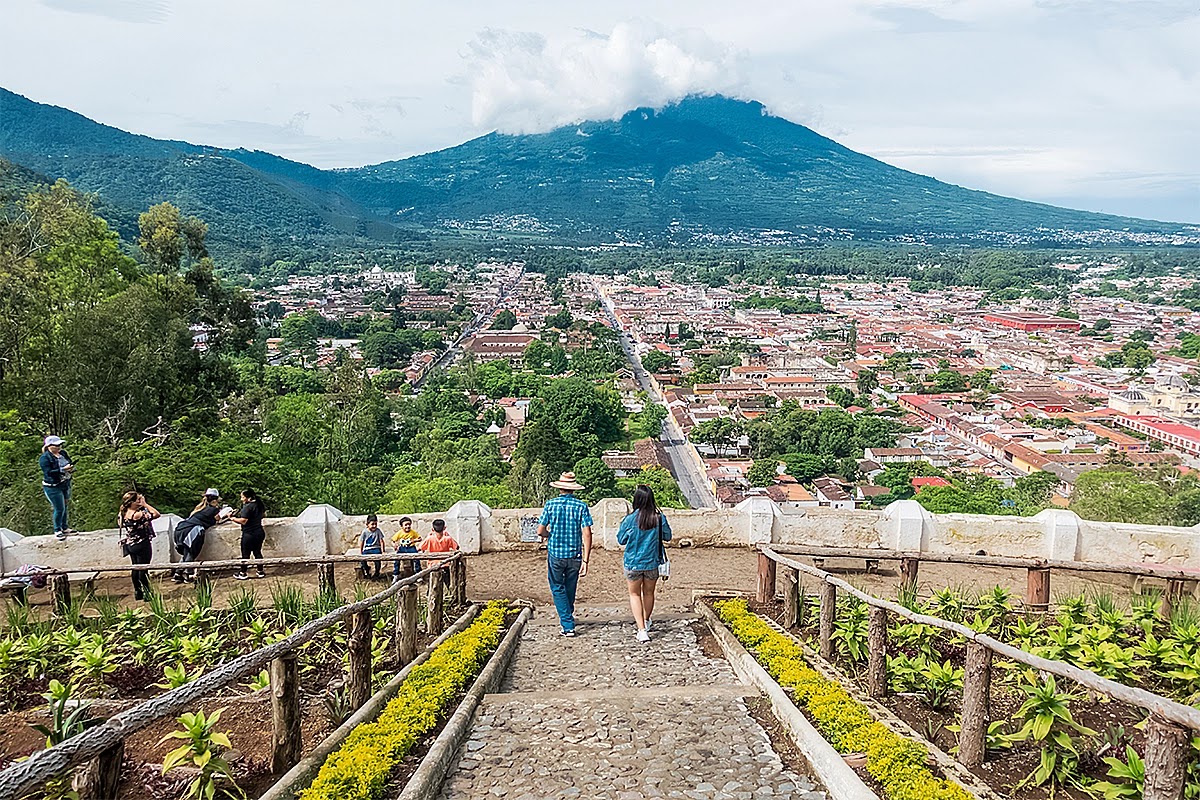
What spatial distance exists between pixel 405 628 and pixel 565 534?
46.1 inches

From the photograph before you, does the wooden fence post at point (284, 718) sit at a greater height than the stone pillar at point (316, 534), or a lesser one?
greater

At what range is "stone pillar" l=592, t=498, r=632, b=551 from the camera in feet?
25.8

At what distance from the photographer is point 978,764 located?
311cm

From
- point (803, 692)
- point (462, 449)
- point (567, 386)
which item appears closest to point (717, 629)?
point (803, 692)

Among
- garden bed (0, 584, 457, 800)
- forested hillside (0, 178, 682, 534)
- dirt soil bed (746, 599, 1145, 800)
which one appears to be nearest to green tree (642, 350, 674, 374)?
forested hillside (0, 178, 682, 534)

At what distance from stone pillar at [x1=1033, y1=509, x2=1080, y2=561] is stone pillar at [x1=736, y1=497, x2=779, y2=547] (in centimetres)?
228

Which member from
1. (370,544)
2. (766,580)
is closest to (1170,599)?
(766,580)

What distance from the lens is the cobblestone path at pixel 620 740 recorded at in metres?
3.09

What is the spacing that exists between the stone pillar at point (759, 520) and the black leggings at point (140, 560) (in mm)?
4964

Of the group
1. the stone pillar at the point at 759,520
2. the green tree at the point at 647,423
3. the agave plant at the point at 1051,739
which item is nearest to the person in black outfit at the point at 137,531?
the stone pillar at the point at 759,520

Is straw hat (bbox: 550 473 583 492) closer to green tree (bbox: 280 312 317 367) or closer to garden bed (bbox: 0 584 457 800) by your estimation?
garden bed (bbox: 0 584 457 800)

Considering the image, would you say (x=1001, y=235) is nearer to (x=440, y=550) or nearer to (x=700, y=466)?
(x=700, y=466)

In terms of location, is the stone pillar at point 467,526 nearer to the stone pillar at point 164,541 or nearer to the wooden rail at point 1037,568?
the stone pillar at point 164,541

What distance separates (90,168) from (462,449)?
8219 centimetres
